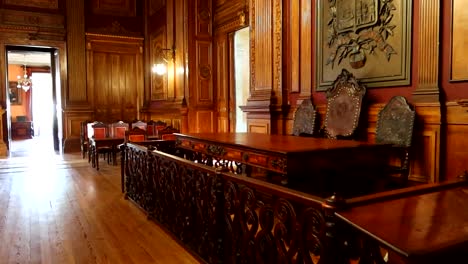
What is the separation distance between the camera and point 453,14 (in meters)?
3.27

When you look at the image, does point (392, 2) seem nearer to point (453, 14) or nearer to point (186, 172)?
point (453, 14)

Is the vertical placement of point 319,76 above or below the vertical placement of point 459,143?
above

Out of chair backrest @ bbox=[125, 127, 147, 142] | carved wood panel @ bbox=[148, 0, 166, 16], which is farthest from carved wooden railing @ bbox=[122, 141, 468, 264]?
carved wood panel @ bbox=[148, 0, 166, 16]

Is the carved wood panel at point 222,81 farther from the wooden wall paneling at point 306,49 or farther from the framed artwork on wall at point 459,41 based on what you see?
the framed artwork on wall at point 459,41

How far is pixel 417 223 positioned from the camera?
128cm

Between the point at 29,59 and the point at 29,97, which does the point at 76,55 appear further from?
the point at 29,97

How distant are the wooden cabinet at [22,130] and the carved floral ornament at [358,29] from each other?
14.9 meters

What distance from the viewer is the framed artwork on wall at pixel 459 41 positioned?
3.19 metres

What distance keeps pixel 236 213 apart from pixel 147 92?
884 centimetres

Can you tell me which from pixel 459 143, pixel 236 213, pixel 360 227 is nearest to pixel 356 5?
pixel 459 143

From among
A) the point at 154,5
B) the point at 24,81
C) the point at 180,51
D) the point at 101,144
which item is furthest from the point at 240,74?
the point at 24,81

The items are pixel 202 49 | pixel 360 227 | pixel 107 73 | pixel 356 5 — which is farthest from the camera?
pixel 107 73

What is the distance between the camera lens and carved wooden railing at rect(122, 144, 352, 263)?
65.6 inches

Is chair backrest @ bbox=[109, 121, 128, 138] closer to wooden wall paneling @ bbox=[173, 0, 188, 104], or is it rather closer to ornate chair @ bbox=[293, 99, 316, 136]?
wooden wall paneling @ bbox=[173, 0, 188, 104]
